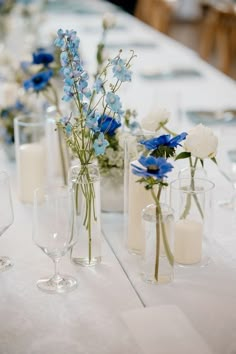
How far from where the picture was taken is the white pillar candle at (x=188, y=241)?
1491 millimetres

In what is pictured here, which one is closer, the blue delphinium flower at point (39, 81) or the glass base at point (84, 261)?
the glass base at point (84, 261)

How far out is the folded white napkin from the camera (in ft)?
3.96

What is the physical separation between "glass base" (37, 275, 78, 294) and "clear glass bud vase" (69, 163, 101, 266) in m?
0.08

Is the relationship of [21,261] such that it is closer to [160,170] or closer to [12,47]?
[160,170]

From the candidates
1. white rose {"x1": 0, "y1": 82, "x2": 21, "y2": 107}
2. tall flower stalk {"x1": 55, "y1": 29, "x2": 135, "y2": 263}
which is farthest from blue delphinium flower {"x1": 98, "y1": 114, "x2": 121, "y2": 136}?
white rose {"x1": 0, "y1": 82, "x2": 21, "y2": 107}

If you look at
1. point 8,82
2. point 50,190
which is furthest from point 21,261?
point 8,82

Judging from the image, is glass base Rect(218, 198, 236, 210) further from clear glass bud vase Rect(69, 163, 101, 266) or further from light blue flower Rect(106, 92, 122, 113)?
light blue flower Rect(106, 92, 122, 113)

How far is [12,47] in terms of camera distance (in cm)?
372

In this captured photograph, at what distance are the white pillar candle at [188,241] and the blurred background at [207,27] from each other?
400 centimetres

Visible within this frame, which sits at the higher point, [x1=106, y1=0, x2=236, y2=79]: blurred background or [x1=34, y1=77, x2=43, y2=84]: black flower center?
[x1=106, y1=0, x2=236, y2=79]: blurred background

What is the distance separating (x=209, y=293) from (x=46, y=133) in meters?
0.76

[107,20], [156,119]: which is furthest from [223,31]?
[156,119]

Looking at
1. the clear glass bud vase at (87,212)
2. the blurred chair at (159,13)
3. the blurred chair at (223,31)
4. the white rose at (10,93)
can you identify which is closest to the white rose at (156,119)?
the clear glass bud vase at (87,212)

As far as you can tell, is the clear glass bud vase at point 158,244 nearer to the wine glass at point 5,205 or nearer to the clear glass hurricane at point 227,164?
the wine glass at point 5,205
